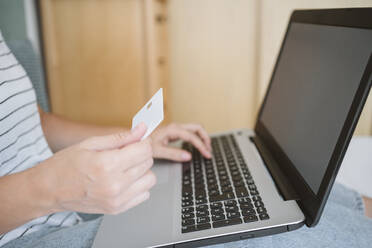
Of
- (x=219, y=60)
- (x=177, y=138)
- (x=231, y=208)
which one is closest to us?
(x=231, y=208)

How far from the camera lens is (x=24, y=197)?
0.46m

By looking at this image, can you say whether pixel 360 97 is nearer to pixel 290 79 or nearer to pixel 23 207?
pixel 290 79

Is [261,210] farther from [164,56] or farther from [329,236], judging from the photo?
[164,56]

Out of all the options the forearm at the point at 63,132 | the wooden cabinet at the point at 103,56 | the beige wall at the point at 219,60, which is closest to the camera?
the forearm at the point at 63,132

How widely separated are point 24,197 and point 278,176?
42cm

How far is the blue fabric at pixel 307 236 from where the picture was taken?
477mm

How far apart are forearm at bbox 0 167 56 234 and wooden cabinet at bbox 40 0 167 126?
2.02 meters

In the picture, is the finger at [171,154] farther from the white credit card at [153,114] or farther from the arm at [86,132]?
the white credit card at [153,114]

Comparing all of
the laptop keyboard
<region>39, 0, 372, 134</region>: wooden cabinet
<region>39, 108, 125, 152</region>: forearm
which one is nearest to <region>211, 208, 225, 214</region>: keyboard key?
the laptop keyboard

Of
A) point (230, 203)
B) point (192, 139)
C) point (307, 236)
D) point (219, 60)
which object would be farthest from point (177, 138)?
point (219, 60)

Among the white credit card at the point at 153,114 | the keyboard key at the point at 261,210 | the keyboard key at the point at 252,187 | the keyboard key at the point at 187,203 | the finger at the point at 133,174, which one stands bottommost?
the keyboard key at the point at 187,203

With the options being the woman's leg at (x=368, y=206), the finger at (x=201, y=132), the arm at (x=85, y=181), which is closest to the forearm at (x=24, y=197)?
the arm at (x=85, y=181)

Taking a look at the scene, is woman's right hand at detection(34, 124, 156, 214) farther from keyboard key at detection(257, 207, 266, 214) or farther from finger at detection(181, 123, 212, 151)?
finger at detection(181, 123, 212, 151)

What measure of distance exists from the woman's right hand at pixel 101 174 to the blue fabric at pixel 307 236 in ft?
0.31
